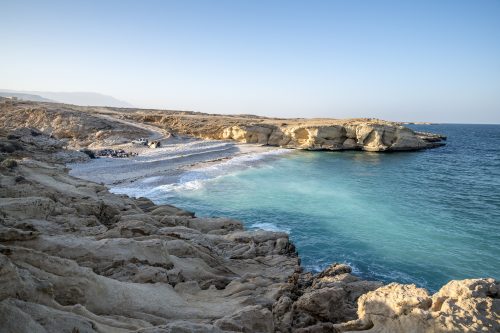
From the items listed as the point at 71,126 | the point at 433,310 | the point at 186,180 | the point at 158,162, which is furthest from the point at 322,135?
the point at 433,310

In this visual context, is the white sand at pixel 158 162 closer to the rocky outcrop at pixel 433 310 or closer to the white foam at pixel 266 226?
the white foam at pixel 266 226

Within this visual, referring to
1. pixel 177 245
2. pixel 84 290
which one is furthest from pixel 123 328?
pixel 177 245

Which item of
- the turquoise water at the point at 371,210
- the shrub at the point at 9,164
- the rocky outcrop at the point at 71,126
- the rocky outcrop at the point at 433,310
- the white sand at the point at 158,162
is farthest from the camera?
the rocky outcrop at the point at 71,126

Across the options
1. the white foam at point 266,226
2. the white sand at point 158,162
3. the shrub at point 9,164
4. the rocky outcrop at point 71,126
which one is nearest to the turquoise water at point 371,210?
the white foam at point 266,226

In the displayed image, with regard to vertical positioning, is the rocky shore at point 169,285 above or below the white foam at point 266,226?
above

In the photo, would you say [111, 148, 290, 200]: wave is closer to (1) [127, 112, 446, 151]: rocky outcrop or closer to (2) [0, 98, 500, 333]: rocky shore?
(2) [0, 98, 500, 333]: rocky shore

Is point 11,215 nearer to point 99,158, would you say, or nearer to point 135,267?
point 135,267

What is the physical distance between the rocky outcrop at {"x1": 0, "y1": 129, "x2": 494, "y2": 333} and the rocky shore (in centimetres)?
2

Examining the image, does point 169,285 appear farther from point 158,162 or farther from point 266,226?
point 158,162

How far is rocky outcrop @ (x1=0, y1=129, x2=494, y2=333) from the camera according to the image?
5.53 metres

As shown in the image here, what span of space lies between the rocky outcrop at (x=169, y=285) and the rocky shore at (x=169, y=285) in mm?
24

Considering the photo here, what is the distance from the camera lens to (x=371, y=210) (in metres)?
24.6

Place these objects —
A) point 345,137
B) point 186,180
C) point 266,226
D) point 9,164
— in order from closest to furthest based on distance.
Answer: point 9,164, point 266,226, point 186,180, point 345,137

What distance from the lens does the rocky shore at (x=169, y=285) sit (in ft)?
18.1
